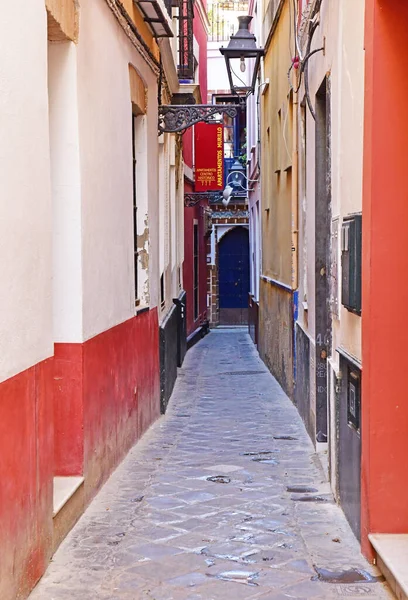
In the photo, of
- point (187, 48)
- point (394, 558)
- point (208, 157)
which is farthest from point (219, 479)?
point (208, 157)

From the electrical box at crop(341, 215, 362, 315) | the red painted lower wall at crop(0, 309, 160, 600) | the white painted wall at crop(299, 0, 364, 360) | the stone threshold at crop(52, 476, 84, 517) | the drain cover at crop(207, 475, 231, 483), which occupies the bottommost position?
the drain cover at crop(207, 475, 231, 483)

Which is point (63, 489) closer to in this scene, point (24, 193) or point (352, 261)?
point (24, 193)

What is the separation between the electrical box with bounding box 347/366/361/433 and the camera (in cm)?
544

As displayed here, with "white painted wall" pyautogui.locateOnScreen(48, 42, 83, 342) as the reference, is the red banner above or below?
above

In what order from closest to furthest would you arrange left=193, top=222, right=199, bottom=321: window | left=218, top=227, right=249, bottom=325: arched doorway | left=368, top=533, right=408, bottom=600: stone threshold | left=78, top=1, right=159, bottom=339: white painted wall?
left=368, top=533, right=408, bottom=600: stone threshold, left=78, top=1, right=159, bottom=339: white painted wall, left=193, top=222, right=199, bottom=321: window, left=218, top=227, right=249, bottom=325: arched doorway

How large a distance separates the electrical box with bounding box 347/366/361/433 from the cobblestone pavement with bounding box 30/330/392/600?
0.71m

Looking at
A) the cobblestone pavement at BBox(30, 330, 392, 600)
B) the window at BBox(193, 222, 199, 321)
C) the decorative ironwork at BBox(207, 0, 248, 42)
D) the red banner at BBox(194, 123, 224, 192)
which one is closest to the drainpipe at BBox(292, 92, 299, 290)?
the cobblestone pavement at BBox(30, 330, 392, 600)

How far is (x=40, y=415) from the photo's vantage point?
4863 mm

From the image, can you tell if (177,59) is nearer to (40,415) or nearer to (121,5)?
(121,5)

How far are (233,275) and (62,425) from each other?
991 inches

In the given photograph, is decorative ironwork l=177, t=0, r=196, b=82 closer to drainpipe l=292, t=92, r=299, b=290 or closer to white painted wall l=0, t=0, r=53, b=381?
drainpipe l=292, t=92, r=299, b=290

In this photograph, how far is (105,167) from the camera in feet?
23.8

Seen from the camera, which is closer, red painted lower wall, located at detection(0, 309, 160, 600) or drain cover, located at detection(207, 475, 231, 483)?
red painted lower wall, located at detection(0, 309, 160, 600)

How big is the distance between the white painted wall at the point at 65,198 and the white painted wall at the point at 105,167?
0.37 ft
